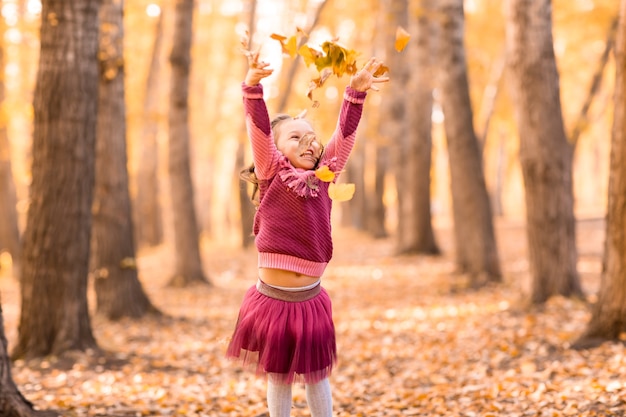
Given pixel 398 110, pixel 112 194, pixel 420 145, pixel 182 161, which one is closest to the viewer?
pixel 112 194

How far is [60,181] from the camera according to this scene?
21.8 feet

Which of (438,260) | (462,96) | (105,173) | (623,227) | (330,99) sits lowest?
(438,260)

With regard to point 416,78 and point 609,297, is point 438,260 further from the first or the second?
point 609,297

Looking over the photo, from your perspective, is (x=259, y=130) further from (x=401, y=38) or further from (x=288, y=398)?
(x=288, y=398)

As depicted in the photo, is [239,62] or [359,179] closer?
[239,62]

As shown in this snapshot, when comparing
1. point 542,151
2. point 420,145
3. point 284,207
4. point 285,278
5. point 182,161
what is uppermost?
point 420,145

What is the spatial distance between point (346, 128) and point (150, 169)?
1871cm

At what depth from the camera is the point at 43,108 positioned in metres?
6.55

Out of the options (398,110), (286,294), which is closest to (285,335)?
(286,294)

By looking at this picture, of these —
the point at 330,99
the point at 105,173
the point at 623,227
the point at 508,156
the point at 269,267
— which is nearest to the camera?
the point at 269,267

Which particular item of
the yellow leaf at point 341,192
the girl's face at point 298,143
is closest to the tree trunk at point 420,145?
the girl's face at point 298,143

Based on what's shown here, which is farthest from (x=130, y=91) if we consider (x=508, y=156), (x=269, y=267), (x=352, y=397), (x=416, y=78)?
(x=508, y=156)

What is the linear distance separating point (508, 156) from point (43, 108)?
1577 inches

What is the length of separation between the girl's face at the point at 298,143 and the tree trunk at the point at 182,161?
8.94m
